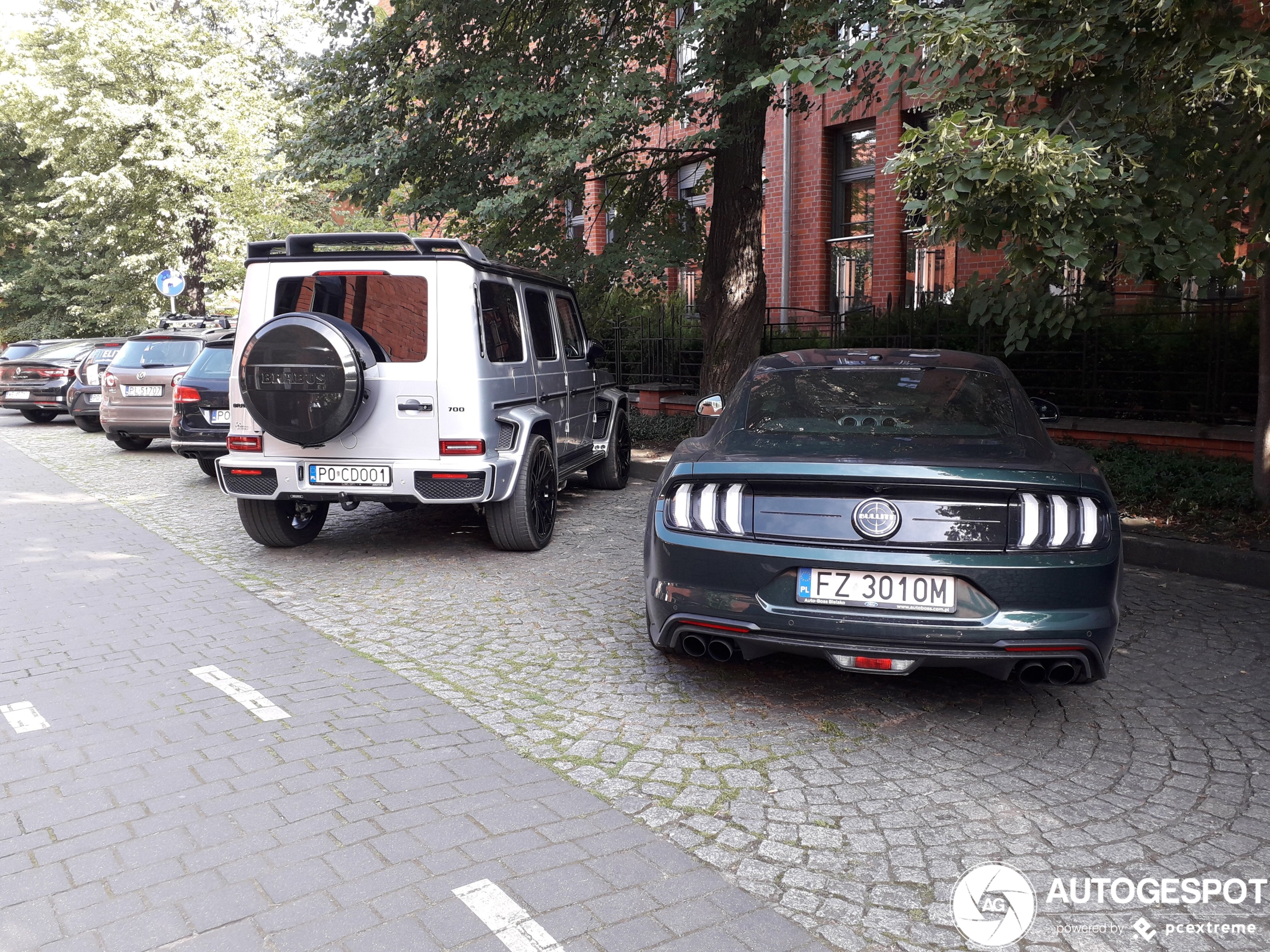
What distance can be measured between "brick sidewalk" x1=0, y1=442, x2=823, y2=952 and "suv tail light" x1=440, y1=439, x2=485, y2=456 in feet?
6.24

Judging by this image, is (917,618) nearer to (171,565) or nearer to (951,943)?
(951,943)

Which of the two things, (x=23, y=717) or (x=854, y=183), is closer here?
(x=23, y=717)

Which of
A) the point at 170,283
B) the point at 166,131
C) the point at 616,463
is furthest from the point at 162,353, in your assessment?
the point at 166,131

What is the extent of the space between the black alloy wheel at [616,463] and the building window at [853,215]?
23.0 feet

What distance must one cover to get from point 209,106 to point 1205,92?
27947 mm

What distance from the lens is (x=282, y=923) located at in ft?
9.17

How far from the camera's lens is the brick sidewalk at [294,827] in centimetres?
278

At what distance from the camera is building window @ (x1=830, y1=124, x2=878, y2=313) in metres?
16.9

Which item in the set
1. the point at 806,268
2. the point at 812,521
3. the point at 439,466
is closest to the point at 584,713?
the point at 812,521

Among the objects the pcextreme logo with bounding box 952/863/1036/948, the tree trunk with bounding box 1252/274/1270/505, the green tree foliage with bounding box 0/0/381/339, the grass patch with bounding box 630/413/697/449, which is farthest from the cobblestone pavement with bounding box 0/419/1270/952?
the green tree foliage with bounding box 0/0/381/339

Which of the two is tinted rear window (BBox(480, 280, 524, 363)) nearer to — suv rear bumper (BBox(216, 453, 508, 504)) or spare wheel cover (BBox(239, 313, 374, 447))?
suv rear bumper (BBox(216, 453, 508, 504))

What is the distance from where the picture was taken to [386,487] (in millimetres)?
6945

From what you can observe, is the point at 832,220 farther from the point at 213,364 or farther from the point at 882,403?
the point at 882,403

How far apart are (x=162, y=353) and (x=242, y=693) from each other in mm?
11798
